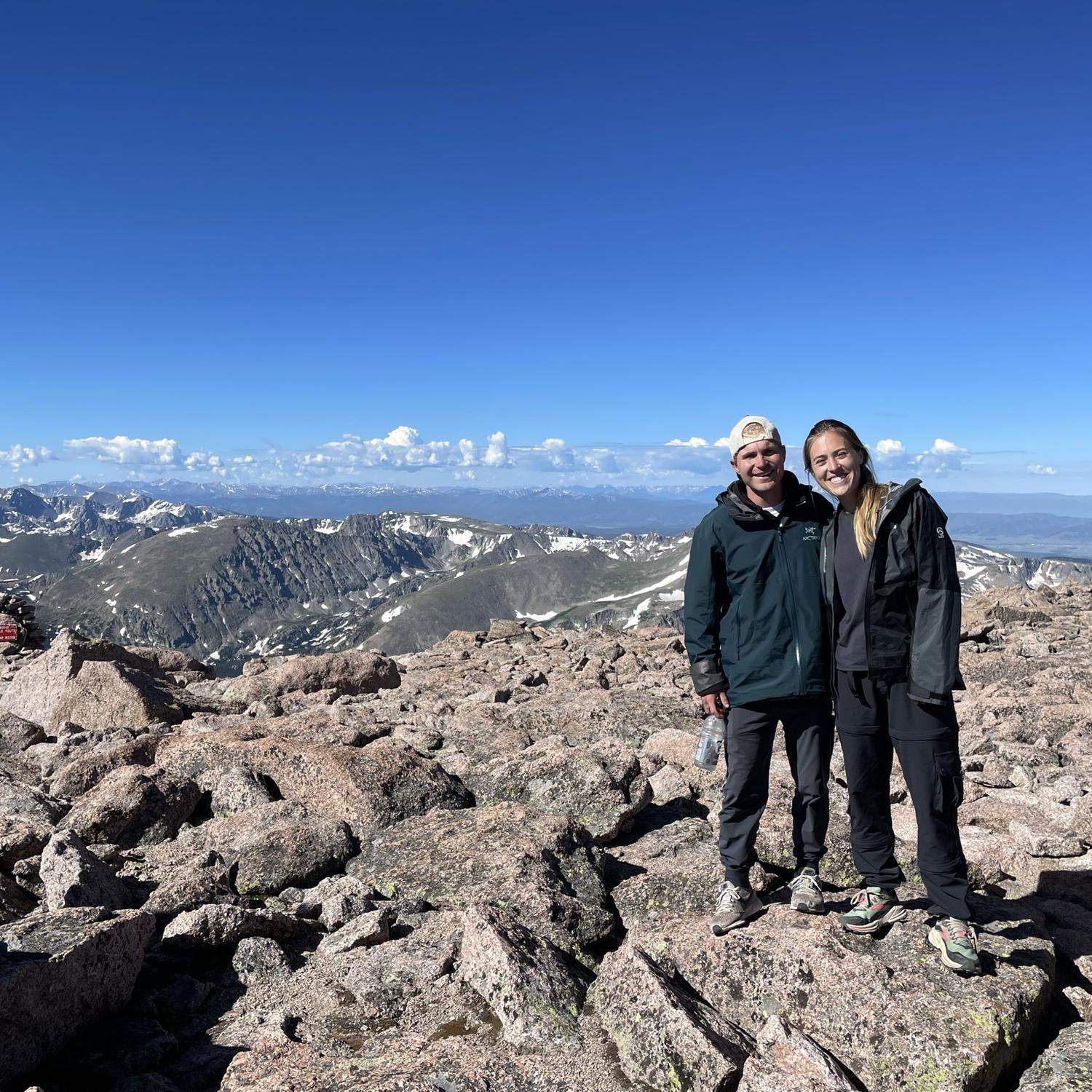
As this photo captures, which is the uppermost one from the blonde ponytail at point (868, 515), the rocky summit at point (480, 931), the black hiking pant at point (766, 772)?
the blonde ponytail at point (868, 515)

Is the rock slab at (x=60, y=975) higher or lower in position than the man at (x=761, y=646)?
lower

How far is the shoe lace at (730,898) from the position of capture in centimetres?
795

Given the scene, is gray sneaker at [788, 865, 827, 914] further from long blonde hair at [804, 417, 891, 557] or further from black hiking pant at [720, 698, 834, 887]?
long blonde hair at [804, 417, 891, 557]

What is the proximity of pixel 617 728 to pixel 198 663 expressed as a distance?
27529 millimetres

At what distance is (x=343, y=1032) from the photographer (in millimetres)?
7047

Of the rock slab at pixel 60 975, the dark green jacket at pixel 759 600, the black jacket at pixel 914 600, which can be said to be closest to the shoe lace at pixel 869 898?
the dark green jacket at pixel 759 600

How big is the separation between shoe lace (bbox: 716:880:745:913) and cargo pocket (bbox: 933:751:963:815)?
227cm

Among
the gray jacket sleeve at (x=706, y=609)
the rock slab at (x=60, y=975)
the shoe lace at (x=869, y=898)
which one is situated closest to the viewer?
the rock slab at (x=60, y=975)

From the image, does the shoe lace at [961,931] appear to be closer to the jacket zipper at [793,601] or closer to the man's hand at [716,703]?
the jacket zipper at [793,601]

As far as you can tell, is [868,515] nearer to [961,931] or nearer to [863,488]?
[863,488]

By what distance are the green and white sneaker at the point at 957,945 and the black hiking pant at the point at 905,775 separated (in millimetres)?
120

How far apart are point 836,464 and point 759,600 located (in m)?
1.67

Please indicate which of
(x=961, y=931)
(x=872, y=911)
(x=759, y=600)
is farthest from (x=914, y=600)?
(x=872, y=911)

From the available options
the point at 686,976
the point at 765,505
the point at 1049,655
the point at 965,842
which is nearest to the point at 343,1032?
the point at 686,976
